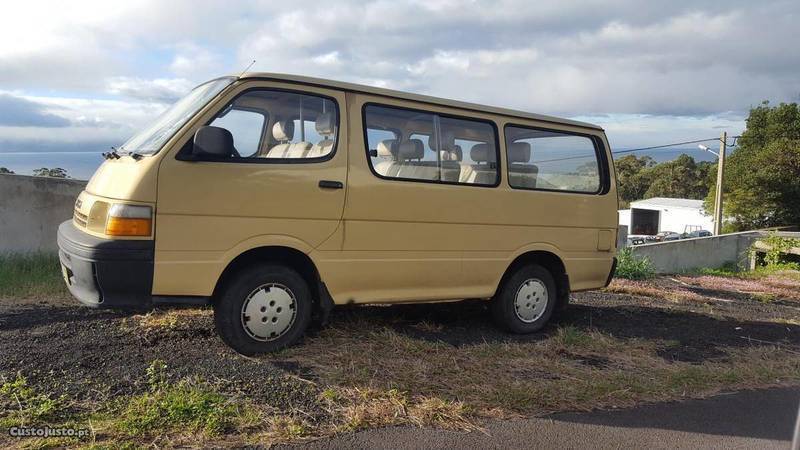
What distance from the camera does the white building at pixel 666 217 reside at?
164 feet

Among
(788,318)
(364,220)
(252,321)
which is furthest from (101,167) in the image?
(788,318)

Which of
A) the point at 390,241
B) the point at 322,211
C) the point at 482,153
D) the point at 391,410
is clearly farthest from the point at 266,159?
the point at 482,153

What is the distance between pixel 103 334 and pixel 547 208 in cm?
406

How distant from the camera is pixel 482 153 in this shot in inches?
228

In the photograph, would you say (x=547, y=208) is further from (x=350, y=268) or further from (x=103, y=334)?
(x=103, y=334)

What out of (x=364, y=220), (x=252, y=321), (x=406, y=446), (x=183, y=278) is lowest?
(x=406, y=446)

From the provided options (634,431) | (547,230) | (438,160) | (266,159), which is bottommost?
(634,431)

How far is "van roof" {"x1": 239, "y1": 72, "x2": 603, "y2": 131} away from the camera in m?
4.71

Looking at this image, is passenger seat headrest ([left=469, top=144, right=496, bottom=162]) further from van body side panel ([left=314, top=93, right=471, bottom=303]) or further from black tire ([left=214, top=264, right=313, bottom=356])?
black tire ([left=214, top=264, right=313, bottom=356])

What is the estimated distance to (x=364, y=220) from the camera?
4.98 metres

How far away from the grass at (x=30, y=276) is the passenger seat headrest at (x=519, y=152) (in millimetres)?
4914

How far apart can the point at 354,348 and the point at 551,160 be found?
2.78 metres

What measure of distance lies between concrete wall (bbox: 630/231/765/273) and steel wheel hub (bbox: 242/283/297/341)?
43.4 feet

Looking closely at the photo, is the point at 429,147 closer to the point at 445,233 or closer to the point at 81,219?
the point at 445,233
